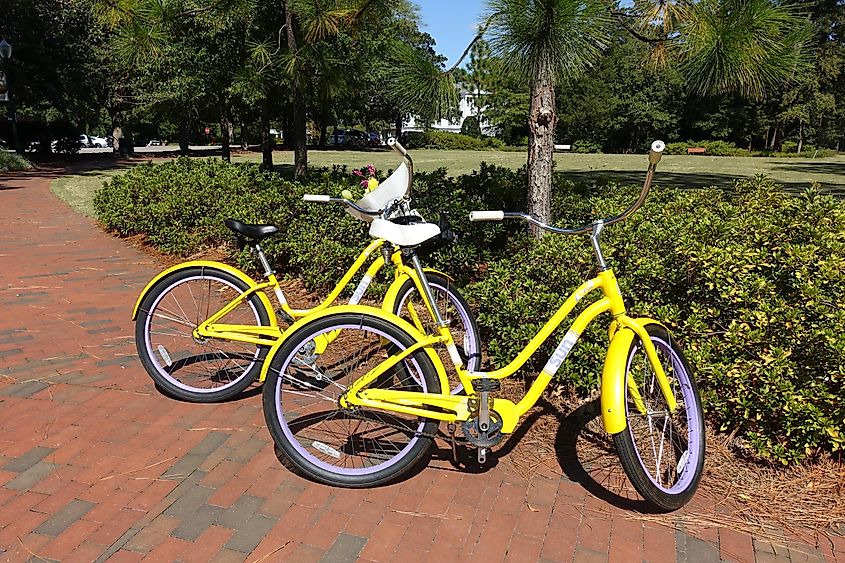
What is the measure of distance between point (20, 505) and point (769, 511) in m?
2.95

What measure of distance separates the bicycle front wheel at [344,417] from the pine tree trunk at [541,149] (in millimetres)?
1846

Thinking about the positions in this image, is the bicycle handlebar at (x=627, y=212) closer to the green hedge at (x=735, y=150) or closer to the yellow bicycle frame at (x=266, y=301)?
the yellow bicycle frame at (x=266, y=301)

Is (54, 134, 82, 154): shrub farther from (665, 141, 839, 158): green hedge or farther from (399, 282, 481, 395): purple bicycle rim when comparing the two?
(665, 141, 839, 158): green hedge

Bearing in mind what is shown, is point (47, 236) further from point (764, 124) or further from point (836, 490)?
point (764, 124)

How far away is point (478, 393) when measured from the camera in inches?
103

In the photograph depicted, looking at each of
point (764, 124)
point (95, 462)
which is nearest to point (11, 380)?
point (95, 462)

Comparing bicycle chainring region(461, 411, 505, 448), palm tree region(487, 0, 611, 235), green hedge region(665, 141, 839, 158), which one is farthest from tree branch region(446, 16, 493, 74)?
green hedge region(665, 141, 839, 158)

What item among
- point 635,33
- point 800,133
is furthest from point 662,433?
point 800,133

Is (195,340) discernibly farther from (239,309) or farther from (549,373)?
(549,373)

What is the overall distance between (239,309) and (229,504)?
1390 mm

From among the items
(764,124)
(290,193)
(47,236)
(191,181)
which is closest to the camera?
(290,193)

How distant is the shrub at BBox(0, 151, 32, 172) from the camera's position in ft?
62.7

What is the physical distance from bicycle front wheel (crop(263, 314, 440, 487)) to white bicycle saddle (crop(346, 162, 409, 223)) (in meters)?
0.61

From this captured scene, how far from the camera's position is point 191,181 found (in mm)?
7172
